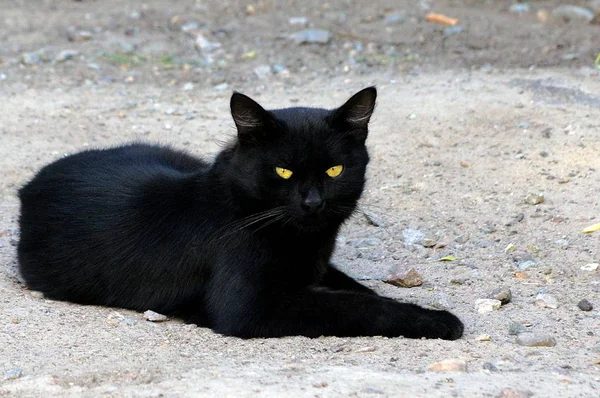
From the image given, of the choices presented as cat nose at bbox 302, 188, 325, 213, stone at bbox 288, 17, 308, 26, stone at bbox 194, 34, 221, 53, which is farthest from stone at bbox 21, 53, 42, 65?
cat nose at bbox 302, 188, 325, 213

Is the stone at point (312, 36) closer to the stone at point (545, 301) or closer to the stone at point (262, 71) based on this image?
the stone at point (262, 71)

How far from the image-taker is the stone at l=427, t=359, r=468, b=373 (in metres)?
3.43

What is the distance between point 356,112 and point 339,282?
2.89ft

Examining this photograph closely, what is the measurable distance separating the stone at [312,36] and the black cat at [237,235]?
172 inches

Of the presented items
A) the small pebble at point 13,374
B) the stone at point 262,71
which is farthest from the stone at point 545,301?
the stone at point 262,71

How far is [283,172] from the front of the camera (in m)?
3.96

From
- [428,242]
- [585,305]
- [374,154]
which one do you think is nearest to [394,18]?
[374,154]

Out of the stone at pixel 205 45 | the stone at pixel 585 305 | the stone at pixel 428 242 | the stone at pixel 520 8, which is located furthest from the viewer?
the stone at pixel 520 8

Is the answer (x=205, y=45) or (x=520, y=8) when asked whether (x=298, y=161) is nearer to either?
(x=205, y=45)

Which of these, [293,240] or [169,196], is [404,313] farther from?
[169,196]

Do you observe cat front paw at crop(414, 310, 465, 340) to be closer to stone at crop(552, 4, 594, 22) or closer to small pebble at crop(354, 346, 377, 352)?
small pebble at crop(354, 346, 377, 352)

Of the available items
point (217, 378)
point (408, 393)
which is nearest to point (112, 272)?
point (217, 378)

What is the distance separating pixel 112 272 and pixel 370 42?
5033mm

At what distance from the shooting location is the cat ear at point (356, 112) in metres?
4.09
